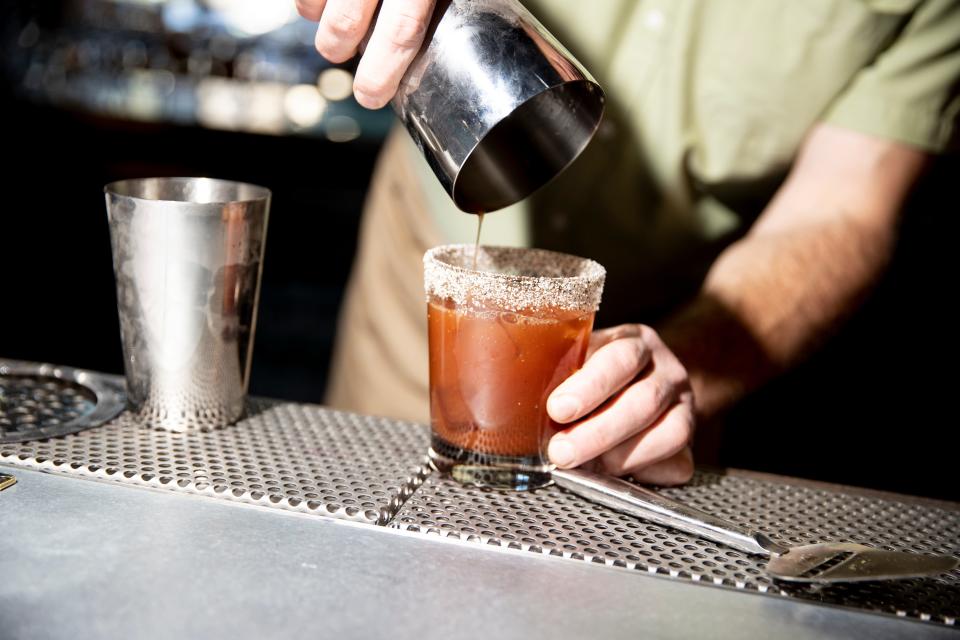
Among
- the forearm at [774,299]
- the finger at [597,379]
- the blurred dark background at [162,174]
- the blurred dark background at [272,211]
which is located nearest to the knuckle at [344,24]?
the finger at [597,379]

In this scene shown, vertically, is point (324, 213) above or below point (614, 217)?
below

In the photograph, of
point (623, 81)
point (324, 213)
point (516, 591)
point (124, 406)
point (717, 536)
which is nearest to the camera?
point (516, 591)

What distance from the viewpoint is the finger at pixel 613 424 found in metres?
0.93

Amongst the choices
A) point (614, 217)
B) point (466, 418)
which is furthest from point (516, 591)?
point (614, 217)

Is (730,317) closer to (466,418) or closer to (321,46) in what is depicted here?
(466,418)

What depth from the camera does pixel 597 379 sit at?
3.10 ft

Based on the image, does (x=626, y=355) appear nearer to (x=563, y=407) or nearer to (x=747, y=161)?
(x=563, y=407)

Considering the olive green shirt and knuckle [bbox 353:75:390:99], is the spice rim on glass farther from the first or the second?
the olive green shirt

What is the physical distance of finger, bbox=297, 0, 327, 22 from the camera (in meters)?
0.94

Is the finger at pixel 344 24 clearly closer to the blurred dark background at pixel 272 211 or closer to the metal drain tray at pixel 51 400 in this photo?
the metal drain tray at pixel 51 400

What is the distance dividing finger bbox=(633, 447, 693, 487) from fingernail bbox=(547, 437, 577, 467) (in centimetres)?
11

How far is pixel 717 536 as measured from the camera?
2.86ft

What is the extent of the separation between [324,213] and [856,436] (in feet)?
7.09

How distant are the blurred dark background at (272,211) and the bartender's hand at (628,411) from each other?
4.38 feet
